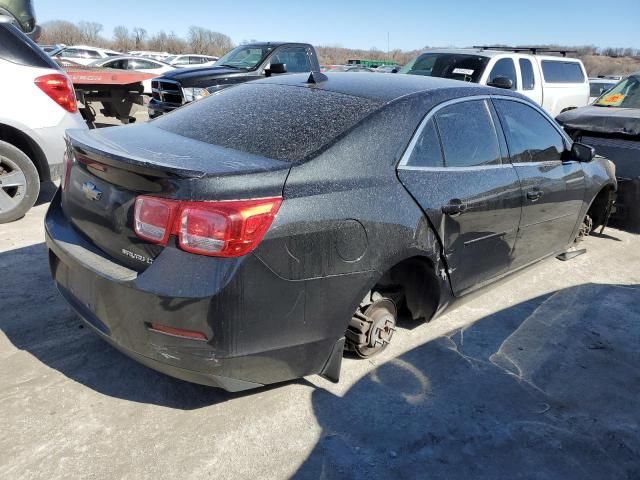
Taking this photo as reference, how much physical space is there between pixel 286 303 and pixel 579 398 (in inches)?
72.7

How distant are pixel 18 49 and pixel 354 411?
4597 millimetres

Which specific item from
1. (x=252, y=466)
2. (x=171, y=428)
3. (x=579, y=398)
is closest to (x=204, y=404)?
(x=171, y=428)

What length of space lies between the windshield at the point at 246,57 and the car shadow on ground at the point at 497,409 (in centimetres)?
759

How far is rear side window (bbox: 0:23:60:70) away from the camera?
484 centimetres

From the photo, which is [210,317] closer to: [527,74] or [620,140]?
[620,140]

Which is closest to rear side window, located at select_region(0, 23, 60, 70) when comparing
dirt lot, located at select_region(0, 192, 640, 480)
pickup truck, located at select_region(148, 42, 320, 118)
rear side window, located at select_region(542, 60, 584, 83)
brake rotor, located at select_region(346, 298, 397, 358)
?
dirt lot, located at select_region(0, 192, 640, 480)

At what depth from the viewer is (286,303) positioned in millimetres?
2301

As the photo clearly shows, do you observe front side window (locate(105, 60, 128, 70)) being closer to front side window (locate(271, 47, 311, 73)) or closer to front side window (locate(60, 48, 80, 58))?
front side window (locate(60, 48, 80, 58))

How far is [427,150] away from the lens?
9.67 ft

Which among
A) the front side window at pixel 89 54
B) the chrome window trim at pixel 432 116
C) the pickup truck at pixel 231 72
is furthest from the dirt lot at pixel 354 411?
the front side window at pixel 89 54

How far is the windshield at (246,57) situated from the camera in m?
9.80

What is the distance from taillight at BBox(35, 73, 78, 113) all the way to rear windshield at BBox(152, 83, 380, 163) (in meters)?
2.30

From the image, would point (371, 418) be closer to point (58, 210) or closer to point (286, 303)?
point (286, 303)

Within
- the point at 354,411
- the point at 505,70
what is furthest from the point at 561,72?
the point at 354,411
